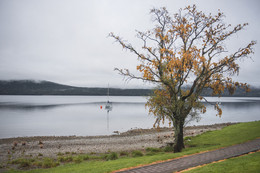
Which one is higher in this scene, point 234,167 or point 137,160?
point 234,167

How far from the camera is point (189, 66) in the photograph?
15891 mm

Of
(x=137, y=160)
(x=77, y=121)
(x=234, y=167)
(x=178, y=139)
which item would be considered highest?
(x=234, y=167)

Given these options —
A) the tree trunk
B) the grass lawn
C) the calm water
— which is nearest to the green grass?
the grass lawn

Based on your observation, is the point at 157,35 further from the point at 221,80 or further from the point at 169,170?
the point at 169,170

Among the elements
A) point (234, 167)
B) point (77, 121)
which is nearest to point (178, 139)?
point (234, 167)

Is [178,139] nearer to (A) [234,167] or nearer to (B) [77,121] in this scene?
(A) [234,167]

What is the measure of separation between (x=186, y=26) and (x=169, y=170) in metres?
12.5

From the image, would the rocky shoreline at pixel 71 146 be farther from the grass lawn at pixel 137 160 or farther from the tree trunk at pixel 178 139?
the tree trunk at pixel 178 139

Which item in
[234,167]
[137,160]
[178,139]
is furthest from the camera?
[178,139]

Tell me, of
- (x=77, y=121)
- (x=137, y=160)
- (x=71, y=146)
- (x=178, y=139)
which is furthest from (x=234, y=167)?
(x=77, y=121)

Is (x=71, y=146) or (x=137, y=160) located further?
(x=71, y=146)

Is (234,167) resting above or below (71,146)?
above

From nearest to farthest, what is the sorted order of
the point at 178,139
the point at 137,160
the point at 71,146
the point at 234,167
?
the point at 234,167 → the point at 137,160 → the point at 178,139 → the point at 71,146

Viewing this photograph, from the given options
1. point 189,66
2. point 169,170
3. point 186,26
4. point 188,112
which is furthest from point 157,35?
point 169,170
